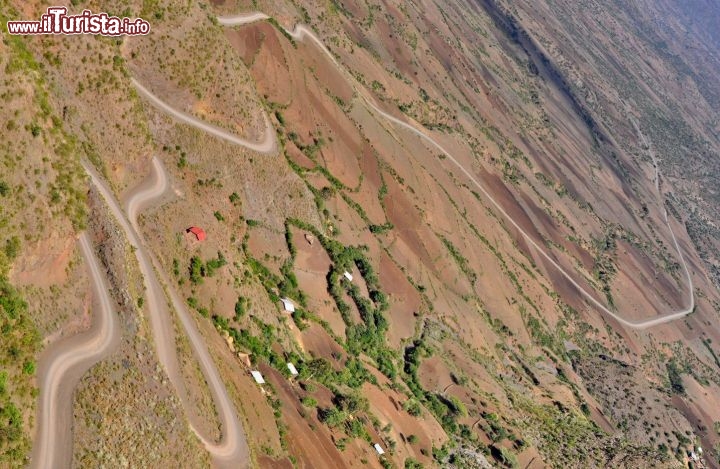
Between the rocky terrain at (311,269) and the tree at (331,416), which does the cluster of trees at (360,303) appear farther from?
the tree at (331,416)

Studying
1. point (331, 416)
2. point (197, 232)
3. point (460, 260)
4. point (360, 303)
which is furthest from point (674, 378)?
point (197, 232)

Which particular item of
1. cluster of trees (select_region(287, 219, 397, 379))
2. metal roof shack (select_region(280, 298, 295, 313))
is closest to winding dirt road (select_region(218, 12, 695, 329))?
cluster of trees (select_region(287, 219, 397, 379))

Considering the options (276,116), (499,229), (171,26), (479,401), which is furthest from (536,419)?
(171,26)

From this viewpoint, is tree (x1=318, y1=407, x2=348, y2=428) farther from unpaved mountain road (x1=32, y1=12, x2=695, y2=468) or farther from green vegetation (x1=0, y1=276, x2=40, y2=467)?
green vegetation (x1=0, y1=276, x2=40, y2=467)

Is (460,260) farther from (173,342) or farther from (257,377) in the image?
(173,342)

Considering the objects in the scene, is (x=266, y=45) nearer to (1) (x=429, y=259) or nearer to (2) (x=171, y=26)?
(2) (x=171, y=26)

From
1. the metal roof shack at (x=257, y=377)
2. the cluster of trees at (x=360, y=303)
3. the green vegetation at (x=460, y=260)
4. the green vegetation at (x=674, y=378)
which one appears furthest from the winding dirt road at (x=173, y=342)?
the green vegetation at (x=674, y=378)

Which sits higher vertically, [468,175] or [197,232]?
[197,232]
